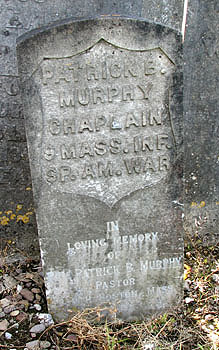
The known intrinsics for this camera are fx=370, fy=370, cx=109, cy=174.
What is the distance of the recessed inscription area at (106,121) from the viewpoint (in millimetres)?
1892

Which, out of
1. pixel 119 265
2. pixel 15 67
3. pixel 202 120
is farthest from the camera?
pixel 202 120

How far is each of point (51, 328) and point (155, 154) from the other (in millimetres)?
1233

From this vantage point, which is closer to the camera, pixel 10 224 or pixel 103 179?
pixel 103 179

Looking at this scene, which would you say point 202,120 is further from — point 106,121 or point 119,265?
point 119,265

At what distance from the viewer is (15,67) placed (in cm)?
249

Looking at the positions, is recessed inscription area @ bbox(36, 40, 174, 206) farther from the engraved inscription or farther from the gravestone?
the engraved inscription

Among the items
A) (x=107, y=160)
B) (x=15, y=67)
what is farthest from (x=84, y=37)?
(x=15, y=67)

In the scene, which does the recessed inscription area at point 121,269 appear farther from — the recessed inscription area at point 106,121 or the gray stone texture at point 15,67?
the gray stone texture at point 15,67

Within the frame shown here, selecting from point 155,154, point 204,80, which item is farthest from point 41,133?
point 204,80

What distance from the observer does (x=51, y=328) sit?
226 cm

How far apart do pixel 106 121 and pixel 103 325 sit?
1.25 metres

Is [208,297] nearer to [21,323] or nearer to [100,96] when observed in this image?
[21,323]

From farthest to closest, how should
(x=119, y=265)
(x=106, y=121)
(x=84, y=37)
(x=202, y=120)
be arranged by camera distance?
1. (x=202, y=120)
2. (x=119, y=265)
3. (x=106, y=121)
4. (x=84, y=37)

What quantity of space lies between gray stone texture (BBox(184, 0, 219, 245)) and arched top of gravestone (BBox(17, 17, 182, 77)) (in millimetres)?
789
